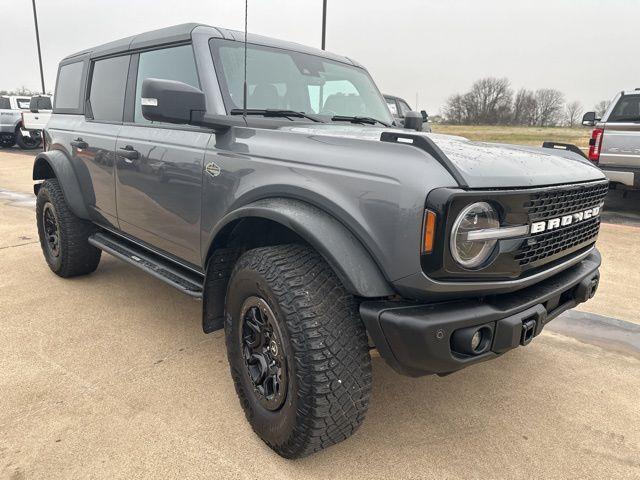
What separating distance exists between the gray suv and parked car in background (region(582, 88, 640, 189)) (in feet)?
18.4

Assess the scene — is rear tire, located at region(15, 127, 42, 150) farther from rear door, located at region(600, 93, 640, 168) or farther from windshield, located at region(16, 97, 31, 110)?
rear door, located at region(600, 93, 640, 168)

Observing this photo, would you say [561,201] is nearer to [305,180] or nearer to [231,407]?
[305,180]

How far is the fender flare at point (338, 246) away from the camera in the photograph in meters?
1.81

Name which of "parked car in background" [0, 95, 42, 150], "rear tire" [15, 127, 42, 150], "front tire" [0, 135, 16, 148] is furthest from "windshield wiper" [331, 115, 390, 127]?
"front tire" [0, 135, 16, 148]

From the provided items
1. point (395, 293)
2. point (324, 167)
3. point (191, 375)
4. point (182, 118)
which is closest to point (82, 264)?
point (191, 375)

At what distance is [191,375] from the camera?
9.21 feet

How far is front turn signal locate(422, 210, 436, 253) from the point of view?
1.68 m

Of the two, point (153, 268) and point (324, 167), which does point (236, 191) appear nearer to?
point (324, 167)

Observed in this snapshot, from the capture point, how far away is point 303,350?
1896 mm

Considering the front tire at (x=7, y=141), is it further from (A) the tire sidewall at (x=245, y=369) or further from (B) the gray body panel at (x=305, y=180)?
(A) the tire sidewall at (x=245, y=369)

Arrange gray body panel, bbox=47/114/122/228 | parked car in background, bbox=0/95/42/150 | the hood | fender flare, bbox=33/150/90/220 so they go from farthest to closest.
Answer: parked car in background, bbox=0/95/42/150
fender flare, bbox=33/150/90/220
gray body panel, bbox=47/114/122/228
the hood

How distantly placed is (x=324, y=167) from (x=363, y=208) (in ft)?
0.92

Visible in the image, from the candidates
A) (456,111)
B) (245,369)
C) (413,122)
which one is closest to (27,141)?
(413,122)

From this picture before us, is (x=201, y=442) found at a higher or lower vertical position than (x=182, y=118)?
lower
